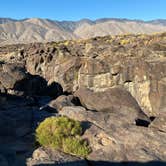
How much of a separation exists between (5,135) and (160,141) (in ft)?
23.1

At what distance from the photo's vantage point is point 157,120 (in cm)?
2028

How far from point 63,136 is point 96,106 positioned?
837 cm

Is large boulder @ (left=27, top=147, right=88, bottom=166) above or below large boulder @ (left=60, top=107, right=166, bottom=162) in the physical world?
below

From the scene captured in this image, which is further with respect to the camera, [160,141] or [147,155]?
[160,141]

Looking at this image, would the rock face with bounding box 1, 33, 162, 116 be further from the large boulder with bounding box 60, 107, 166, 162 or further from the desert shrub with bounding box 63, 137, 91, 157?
the desert shrub with bounding box 63, 137, 91, 157

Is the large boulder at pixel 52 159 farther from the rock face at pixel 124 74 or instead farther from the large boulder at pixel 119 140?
the rock face at pixel 124 74

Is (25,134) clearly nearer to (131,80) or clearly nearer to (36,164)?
(36,164)

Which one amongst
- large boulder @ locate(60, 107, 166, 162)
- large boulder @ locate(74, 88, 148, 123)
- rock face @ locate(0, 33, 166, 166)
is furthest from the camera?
large boulder @ locate(74, 88, 148, 123)

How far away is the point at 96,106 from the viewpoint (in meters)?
25.8

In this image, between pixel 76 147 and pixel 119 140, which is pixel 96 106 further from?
pixel 76 147

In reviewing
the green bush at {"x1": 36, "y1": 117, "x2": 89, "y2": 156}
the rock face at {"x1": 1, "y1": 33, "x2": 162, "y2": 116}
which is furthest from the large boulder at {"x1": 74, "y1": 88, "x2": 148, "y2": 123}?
the green bush at {"x1": 36, "y1": 117, "x2": 89, "y2": 156}

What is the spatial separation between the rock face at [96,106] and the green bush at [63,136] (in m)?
0.42

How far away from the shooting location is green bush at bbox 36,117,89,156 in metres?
16.8

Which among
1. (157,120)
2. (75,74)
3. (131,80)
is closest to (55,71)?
(75,74)
